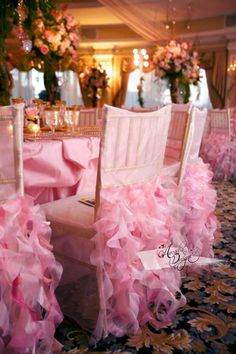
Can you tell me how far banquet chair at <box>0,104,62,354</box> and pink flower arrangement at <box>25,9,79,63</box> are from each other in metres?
1.63

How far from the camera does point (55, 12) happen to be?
3027 mm

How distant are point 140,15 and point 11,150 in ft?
19.2

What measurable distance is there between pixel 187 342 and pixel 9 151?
1.07 metres

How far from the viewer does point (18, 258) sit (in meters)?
1.33

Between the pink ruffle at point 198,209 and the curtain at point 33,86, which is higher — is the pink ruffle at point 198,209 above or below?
below

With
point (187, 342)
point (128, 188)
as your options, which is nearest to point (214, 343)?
point (187, 342)

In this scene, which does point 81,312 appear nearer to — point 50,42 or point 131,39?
point 50,42

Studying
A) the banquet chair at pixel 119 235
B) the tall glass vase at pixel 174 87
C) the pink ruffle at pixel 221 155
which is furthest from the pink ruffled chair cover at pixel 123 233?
the tall glass vase at pixel 174 87

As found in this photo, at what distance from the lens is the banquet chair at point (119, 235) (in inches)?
59.6

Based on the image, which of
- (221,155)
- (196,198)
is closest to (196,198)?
(196,198)

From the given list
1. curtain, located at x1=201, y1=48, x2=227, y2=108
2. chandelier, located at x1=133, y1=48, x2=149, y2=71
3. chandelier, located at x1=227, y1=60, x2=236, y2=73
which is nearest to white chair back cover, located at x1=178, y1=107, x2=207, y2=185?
chandelier, located at x1=133, y1=48, x2=149, y2=71

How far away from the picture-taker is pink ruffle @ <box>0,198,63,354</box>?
131 cm

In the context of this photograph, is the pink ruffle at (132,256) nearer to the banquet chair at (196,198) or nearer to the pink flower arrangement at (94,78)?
the banquet chair at (196,198)

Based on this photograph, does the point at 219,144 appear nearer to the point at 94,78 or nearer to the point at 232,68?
the point at 232,68
